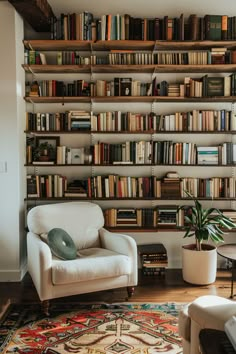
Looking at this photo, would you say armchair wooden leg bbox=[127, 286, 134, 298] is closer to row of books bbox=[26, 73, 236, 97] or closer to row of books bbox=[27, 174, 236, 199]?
row of books bbox=[27, 174, 236, 199]

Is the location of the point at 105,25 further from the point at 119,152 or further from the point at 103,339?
the point at 103,339

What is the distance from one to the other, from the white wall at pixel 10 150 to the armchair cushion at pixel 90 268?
30.3 inches

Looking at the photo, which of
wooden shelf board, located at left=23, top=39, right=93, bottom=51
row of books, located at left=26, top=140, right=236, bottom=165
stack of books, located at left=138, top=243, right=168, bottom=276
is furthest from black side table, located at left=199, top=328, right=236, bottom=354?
wooden shelf board, located at left=23, top=39, right=93, bottom=51

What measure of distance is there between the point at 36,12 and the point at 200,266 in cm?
299

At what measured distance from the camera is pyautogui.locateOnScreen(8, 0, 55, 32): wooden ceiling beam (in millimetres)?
3316

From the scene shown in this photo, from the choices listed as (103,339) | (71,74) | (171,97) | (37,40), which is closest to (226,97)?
(171,97)

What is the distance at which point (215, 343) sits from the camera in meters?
1.47

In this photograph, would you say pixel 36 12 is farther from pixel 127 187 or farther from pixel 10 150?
pixel 127 187

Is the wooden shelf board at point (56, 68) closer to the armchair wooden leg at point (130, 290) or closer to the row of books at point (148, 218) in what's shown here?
the row of books at point (148, 218)

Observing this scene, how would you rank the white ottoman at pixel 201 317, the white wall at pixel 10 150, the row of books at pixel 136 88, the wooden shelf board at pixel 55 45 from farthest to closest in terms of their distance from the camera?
the row of books at pixel 136 88, the wooden shelf board at pixel 55 45, the white wall at pixel 10 150, the white ottoman at pixel 201 317

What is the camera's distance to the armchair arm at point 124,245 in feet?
10.5

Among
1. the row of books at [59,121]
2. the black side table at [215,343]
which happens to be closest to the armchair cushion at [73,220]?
the row of books at [59,121]

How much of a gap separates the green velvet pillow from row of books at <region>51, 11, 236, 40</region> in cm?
211

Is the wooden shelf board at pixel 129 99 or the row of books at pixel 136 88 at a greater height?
the row of books at pixel 136 88
